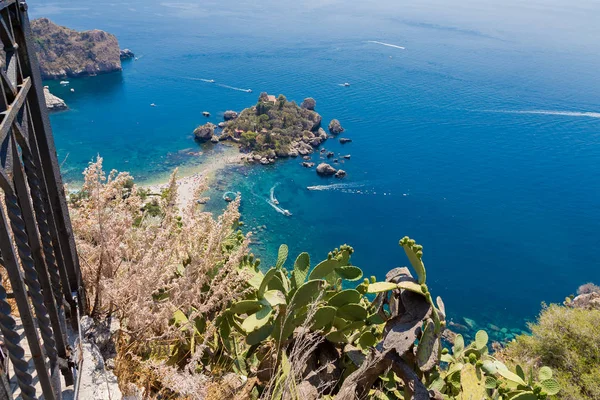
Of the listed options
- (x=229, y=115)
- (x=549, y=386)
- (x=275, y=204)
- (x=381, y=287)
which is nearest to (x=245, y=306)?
(x=381, y=287)

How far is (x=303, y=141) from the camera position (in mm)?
32094

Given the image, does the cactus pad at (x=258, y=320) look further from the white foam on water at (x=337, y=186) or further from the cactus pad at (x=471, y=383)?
the white foam on water at (x=337, y=186)

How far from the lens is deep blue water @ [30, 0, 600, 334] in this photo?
2277cm

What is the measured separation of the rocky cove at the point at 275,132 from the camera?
98.4 ft

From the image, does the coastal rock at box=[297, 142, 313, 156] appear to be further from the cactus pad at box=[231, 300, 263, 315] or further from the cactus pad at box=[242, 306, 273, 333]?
the cactus pad at box=[242, 306, 273, 333]

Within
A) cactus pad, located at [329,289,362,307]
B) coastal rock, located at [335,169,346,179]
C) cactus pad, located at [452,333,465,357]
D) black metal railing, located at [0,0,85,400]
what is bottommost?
coastal rock, located at [335,169,346,179]

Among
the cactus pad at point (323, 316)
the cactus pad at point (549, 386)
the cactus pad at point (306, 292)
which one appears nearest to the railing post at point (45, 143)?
the cactus pad at point (306, 292)

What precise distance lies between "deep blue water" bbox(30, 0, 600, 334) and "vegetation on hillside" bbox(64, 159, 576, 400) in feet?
60.3

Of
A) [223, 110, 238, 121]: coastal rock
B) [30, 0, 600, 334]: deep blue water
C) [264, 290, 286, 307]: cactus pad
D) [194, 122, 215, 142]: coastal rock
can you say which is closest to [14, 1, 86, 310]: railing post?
[264, 290, 286, 307]: cactus pad

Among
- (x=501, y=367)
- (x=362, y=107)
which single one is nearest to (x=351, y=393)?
(x=501, y=367)

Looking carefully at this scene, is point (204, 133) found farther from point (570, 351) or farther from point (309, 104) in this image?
point (570, 351)

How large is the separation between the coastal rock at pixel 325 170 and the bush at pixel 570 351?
19.9 meters

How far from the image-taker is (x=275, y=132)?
3203 cm

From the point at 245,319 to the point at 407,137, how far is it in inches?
1312
